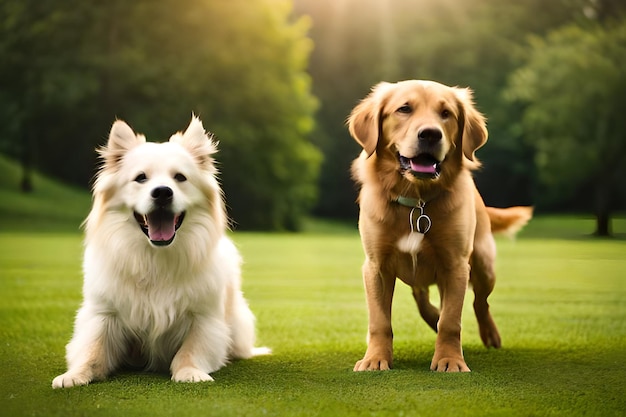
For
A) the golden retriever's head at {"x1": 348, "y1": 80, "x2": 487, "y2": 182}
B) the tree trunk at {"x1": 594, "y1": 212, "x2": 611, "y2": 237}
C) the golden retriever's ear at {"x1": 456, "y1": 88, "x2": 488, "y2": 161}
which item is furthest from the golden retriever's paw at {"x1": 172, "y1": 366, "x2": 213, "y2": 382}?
the tree trunk at {"x1": 594, "y1": 212, "x2": 611, "y2": 237}

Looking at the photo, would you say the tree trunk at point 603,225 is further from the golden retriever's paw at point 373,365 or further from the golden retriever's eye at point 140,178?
the golden retriever's eye at point 140,178

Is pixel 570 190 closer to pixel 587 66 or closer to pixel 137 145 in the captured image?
pixel 587 66

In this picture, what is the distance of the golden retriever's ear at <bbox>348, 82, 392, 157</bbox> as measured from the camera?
4.20 m

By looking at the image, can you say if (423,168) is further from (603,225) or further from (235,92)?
(235,92)

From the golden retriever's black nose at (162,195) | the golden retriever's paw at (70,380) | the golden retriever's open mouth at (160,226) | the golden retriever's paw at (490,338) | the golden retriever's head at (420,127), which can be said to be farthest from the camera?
the golden retriever's paw at (490,338)

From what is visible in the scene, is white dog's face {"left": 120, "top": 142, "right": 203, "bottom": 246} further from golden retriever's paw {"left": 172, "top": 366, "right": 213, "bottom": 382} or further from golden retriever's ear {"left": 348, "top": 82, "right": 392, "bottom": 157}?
golden retriever's ear {"left": 348, "top": 82, "right": 392, "bottom": 157}

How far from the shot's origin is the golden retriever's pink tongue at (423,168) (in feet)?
13.0

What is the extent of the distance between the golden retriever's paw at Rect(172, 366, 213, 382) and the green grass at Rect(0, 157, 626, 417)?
0.07 m

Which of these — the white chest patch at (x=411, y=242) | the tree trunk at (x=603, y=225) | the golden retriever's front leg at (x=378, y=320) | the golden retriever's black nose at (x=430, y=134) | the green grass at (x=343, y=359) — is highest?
the golden retriever's black nose at (x=430, y=134)

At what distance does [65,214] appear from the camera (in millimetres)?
22938

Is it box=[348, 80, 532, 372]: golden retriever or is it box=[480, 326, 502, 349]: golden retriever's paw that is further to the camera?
box=[480, 326, 502, 349]: golden retriever's paw

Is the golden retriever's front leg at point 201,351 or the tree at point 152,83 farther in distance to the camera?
the tree at point 152,83

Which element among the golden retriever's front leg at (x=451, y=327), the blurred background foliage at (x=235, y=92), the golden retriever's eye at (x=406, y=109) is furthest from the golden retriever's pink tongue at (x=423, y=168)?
the blurred background foliage at (x=235, y=92)

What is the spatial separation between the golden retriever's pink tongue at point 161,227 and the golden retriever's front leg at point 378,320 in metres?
1.11
